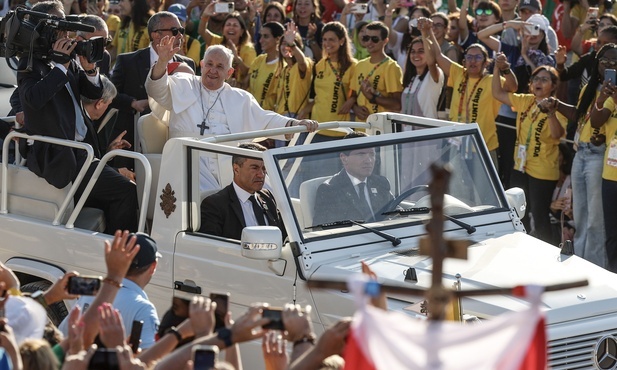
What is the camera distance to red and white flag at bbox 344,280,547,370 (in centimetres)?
365

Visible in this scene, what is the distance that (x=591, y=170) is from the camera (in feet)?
33.8

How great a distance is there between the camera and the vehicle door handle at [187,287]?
7.50 m

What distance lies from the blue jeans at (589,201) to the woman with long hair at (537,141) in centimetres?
38

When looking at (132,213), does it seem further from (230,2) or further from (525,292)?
(230,2)

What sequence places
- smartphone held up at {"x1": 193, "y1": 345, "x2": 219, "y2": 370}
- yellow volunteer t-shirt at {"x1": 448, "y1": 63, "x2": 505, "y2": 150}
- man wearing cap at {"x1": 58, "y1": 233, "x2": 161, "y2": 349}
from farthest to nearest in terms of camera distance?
yellow volunteer t-shirt at {"x1": 448, "y1": 63, "x2": 505, "y2": 150}, man wearing cap at {"x1": 58, "y1": 233, "x2": 161, "y2": 349}, smartphone held up at {"x1": 193, "y1": 345, "x2": 219, "y2": 370}

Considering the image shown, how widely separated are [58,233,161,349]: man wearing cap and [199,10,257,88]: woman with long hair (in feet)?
24.0

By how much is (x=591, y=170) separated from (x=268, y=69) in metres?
3.87

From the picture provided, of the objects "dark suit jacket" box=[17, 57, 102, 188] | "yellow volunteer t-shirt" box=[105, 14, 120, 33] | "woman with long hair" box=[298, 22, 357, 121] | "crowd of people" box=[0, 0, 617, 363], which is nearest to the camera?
"dark suit jacket" box=[17, 57, 102, 188]

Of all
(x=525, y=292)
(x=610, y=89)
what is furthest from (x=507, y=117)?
(x=525, y=292)

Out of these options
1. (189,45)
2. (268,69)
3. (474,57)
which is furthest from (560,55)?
(189,45)

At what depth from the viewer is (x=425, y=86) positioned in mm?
11688

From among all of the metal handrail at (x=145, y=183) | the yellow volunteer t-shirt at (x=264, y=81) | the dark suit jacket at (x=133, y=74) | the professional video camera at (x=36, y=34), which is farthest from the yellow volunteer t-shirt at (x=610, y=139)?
the professional video camera at (x=36, y=34)

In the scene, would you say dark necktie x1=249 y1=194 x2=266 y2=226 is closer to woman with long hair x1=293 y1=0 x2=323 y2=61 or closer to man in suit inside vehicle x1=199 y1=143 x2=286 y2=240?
man in suit inside vehicle x1=199 y1=143 x2=286 y2=240

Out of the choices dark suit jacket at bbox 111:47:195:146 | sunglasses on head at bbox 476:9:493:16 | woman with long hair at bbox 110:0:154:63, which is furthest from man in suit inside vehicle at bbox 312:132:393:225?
woman with long hair at bbox 110:0:154:63
